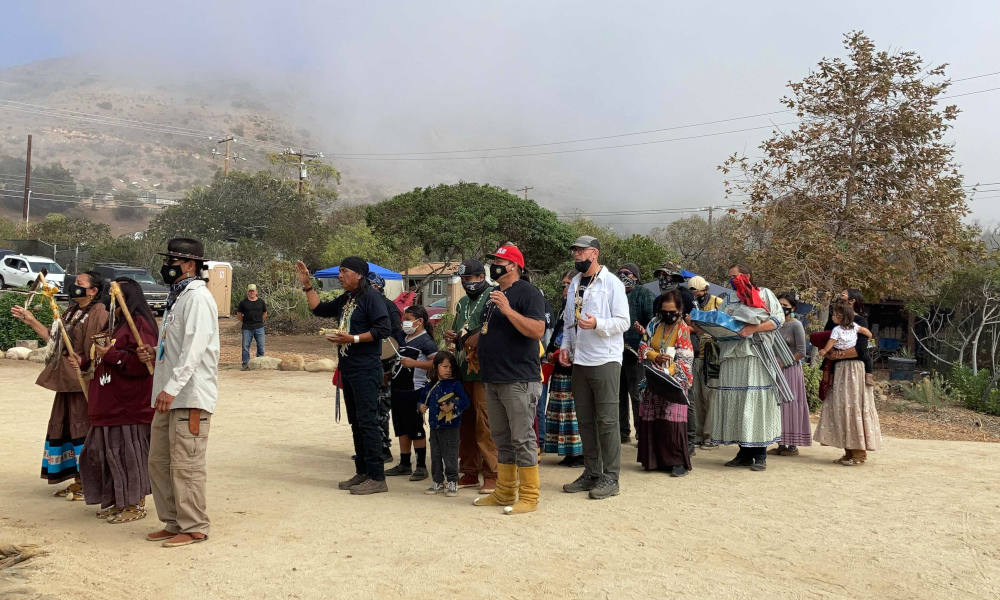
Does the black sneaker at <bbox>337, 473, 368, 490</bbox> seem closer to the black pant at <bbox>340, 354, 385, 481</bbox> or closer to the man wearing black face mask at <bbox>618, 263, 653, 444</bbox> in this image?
the black pant at <bbox>340, 354, 385, 481</bbox>

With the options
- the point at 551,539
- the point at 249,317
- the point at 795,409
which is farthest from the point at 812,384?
the point at 249,317

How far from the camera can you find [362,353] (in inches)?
261

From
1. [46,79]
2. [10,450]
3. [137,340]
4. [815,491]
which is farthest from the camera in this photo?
[46,79]

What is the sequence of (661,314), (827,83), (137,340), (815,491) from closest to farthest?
(137,340)
(815,491)
(661,314)
(827,83)

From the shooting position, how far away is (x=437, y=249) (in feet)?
86.8

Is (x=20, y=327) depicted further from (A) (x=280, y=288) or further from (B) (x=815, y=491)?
(B) (x=815, y=491)

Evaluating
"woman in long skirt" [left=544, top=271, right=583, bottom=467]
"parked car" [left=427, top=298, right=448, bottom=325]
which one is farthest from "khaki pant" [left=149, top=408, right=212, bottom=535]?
"parked car" [left=427, top=298, right=448, bottom=325]

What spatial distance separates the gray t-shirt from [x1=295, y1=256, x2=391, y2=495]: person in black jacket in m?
4.52

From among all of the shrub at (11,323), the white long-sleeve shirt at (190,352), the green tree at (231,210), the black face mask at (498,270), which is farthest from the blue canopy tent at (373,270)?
the green tree at (231,210)

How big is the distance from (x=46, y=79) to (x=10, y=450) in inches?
8239

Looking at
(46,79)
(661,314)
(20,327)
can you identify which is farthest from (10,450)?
(46,79)

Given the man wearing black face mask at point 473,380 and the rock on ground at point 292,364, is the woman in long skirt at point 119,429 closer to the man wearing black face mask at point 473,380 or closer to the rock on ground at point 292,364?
the man wearing black face mask at point 473,380

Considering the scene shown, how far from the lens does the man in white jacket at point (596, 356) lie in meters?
6.48

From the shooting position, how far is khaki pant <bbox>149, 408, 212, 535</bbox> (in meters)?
5.27
